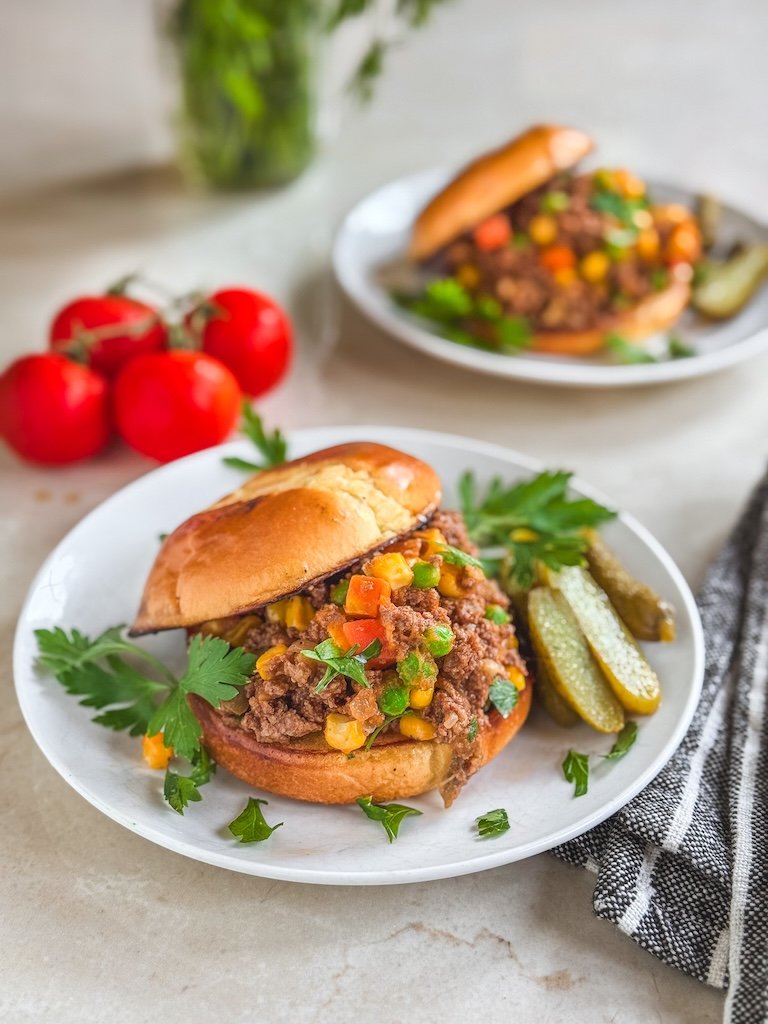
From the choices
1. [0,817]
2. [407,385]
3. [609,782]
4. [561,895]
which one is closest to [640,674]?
[609,782]

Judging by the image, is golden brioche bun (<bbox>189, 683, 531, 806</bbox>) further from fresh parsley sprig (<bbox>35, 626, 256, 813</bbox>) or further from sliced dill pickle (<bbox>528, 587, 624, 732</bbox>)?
sliced dill pickle (<bbox>528, 587, 624, 732</bbox>)

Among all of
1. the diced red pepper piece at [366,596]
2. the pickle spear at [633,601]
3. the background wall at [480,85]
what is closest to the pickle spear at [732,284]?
the background wall at [480,85]

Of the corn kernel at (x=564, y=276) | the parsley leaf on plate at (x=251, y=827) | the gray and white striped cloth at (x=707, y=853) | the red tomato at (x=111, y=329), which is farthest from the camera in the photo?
the corn kernel at (x=564, y=276)

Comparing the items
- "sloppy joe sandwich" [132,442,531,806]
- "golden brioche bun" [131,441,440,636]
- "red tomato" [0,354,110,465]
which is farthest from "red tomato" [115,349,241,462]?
"sloppy joe sandwich" [132,442,531,806]

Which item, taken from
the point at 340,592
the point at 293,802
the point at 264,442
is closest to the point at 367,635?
the point at 340,592

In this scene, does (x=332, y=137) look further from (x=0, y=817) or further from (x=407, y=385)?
(x=0, y=817)

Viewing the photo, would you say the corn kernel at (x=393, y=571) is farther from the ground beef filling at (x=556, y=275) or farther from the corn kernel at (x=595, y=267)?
the corn kernel at (x=595, y=267)
